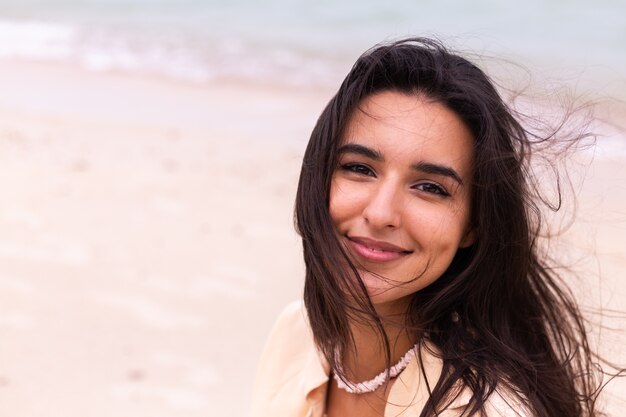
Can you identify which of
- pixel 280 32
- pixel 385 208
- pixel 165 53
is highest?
pixel 280 32

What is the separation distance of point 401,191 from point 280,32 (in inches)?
414

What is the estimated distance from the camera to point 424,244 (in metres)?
2.27

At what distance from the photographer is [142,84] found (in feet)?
31.0

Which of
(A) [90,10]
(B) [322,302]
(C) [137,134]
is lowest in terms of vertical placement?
(B) [322,302]

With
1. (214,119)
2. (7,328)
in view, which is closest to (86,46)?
(214,119)

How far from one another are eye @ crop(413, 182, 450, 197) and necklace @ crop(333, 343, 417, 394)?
0.48m

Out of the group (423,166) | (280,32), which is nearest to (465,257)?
(423,166)

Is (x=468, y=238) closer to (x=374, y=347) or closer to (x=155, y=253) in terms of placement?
(x=374, y=347)

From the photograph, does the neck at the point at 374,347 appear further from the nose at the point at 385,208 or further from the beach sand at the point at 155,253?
the beach sand at the point at 155,253

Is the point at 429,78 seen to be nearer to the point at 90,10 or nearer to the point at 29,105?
the point at 29,105

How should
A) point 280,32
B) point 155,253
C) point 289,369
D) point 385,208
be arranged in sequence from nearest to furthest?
point 385,208 < point 289,369 < point 155,253 < point 280,32

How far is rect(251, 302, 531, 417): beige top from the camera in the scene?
2.26 m

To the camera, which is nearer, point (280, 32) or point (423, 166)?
point (423, 166)

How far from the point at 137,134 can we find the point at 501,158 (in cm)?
Result: 548
